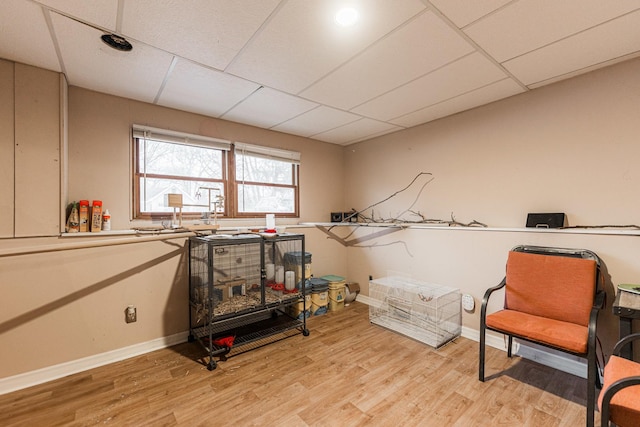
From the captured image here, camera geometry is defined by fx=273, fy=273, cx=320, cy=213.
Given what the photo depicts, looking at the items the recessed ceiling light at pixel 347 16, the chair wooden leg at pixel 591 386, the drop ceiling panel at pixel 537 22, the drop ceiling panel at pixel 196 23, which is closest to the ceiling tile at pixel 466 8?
the drop ceiling panel at pixel 537 22

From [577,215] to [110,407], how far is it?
3874 mm

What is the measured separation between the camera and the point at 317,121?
3.33 metres

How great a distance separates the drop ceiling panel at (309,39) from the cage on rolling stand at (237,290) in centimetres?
149

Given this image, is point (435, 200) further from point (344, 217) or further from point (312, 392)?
point (312, 392)

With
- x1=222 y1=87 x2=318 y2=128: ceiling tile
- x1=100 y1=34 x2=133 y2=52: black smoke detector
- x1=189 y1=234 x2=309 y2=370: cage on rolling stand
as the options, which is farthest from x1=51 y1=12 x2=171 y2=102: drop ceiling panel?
x1=189 y1=234 x2=309 y2=370: cage on rolling stand

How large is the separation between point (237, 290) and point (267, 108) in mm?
1934

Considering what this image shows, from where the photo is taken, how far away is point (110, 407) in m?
1.88

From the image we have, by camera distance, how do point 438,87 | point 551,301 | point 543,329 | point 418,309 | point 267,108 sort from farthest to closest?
point 418,309 → point 267,108 → point 438,87 → point 551,301 → point 543,329

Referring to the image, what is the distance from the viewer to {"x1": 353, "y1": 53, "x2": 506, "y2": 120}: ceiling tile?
2098 millimetres

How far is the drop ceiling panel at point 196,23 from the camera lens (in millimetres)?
1461

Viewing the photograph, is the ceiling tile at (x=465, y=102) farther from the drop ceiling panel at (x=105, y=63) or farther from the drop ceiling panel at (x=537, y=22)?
the drop ceiling panel at (x=105, y=63)

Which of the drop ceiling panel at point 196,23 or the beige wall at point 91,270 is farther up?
the drop ceiling panel at point 196,23

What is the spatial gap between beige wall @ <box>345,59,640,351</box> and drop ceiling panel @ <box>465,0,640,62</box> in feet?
2.84

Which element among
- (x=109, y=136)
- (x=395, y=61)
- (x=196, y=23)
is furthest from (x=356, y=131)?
(x=109, y=136)
